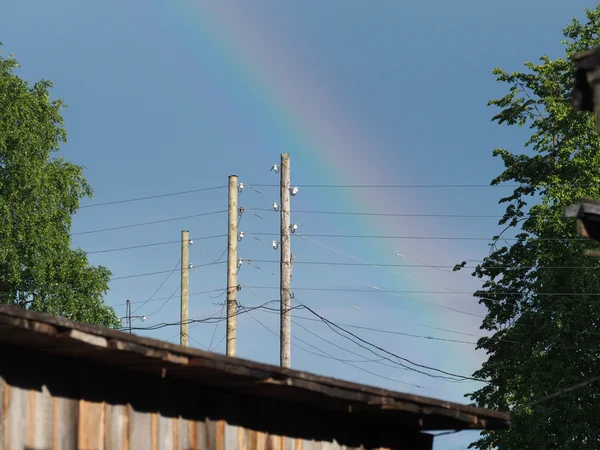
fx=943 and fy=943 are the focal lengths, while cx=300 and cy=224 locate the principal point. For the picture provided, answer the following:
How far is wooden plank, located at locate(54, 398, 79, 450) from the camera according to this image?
796 centimetres

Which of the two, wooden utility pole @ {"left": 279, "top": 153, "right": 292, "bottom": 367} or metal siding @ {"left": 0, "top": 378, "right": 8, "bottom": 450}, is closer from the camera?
metal siding @ {"left": 0, "top": 378, "right": 8, "bottom": 450}

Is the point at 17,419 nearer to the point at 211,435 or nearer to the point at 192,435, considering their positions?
the point at 192,435

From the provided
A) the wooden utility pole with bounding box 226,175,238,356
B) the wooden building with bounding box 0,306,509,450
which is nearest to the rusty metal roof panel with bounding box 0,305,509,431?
the wooden building with bounding box 0,306,509,450

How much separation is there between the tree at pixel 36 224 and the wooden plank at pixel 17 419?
98.7 feet

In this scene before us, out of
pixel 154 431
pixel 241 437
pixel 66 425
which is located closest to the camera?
pixel 66 425

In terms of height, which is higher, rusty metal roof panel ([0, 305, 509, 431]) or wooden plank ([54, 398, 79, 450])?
rusty metal roof panel ([0, 305, 509, 431])

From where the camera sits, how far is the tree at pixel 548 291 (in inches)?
1265

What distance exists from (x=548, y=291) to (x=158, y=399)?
27165mm

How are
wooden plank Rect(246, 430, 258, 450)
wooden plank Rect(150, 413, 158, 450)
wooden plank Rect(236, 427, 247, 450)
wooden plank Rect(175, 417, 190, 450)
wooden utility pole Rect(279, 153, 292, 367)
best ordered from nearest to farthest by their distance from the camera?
wooden plank Rect(150, 413, 158, 450)
wooden plank Rect(175, 417, 190, 450)
wooden plank Rect(236, 427, 247, 450)
wooden plank Rect(246, 430, 258, 450)
wooden utility pole Rect(279, 153, 292, 367)

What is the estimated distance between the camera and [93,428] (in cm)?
820

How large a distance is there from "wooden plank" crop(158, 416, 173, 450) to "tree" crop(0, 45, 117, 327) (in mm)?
29407

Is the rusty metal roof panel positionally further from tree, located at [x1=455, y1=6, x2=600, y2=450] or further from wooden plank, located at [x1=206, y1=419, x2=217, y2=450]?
tree, located at [x1=455, y1=6, x2=600, y2=450]

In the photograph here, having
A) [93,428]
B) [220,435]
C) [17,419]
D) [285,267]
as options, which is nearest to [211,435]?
[220,435]

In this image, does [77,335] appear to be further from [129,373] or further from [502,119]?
[502,119]
